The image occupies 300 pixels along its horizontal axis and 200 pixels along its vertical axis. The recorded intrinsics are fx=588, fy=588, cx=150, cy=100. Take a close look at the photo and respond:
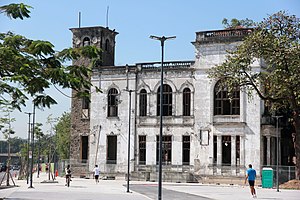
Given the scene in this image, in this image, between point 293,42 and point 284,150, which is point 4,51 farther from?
point 284,150

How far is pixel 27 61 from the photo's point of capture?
18.8 metres

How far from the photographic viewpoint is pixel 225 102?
51281mm

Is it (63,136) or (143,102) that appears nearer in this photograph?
(143,102)

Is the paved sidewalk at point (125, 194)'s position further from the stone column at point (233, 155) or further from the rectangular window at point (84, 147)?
the rectangular window at point (84, 147)

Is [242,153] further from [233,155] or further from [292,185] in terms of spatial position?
[292,185]

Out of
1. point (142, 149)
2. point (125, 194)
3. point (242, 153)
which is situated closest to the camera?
point (125, 194)

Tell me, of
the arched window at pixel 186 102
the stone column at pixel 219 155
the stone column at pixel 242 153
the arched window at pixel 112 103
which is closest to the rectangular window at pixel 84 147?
the arched window at pixel 112 103

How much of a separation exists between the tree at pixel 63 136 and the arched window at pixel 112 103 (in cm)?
3504

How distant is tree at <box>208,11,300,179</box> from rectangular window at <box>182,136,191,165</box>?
9305 mm

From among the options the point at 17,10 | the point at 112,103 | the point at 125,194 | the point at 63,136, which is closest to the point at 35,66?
the point at 17,10

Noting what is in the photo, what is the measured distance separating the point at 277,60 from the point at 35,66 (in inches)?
1054

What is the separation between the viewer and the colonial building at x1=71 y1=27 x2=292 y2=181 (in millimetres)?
49969

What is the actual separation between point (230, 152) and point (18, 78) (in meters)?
34.6

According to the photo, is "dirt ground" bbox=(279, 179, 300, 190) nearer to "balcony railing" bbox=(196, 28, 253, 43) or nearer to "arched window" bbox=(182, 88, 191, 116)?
"arched window" bbox=(182, 88, 191, 116)
